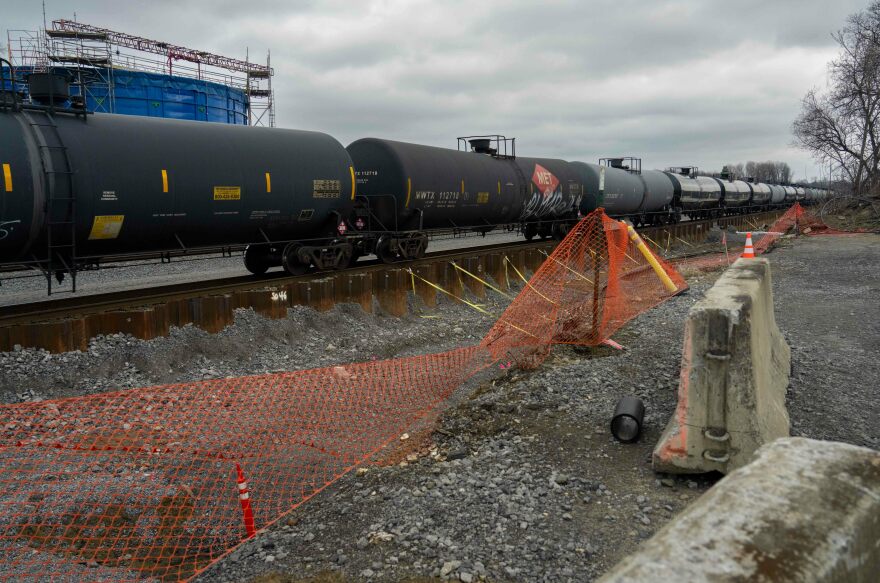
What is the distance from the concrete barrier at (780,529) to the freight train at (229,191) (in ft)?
33.0

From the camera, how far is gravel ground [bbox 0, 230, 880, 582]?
4.22 m

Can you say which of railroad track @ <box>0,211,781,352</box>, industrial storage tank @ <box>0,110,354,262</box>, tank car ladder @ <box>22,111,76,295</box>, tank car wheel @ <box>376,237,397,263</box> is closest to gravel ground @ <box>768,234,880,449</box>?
railroad track @ <box>0,211,781,352</box>

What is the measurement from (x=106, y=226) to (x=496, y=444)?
791cm

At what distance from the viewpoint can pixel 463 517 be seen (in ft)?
15.1

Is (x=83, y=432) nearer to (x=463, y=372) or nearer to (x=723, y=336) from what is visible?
(x=463, y=372)

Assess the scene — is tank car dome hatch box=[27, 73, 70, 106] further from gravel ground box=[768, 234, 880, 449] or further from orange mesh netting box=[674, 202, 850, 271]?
orange mesh netting box=[674, 202, 850, 271]

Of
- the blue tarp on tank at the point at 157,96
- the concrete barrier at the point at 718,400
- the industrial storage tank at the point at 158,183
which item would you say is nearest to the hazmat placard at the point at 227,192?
the industrial storage tank at the point at 158,183

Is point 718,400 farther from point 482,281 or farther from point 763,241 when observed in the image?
point 763,241

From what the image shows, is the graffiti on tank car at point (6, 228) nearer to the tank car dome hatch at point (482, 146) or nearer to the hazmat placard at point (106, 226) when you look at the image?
the hazmat placard at point (106, 226)

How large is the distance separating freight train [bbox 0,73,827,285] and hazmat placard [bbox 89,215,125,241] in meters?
0.02

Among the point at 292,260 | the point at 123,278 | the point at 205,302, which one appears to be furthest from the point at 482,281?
the point at 123,278

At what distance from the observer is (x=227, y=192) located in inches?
453

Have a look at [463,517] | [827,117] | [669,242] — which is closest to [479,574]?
[463,517]

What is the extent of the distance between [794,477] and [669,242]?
28.2m
